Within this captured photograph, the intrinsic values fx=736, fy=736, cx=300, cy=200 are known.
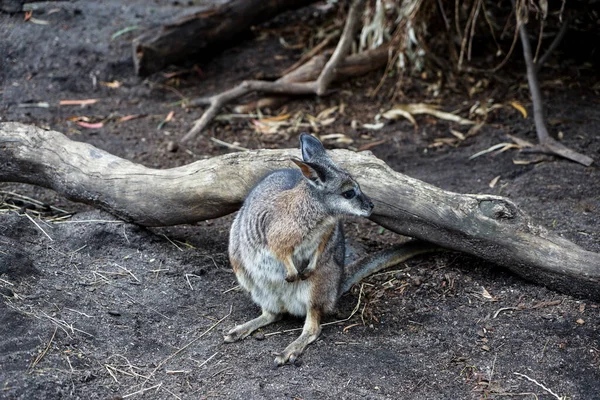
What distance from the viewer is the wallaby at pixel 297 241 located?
396 cm

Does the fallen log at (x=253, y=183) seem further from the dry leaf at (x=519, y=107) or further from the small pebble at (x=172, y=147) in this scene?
the dry leaf at (x=519, y=107)

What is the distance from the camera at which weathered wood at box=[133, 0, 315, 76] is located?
24.4ft

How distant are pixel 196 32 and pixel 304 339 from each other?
451 centimetres

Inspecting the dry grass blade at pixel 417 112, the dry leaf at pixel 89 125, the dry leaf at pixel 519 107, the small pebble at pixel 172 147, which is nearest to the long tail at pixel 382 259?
the small pebble at pixel 172 147

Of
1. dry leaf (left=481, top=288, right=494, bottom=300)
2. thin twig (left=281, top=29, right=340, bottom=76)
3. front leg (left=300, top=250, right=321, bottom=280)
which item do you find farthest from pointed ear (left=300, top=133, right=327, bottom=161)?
thin twig (left=281, top=29, right=340, bottom=76)

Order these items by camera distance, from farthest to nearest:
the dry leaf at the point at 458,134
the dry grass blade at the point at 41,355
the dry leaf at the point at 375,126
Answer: the dry leaf at the point at 375,126 < the dry leaf at the point at 458,134 < the dry grass blade at the point at 41,355

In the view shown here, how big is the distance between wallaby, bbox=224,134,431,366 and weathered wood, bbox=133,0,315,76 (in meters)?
3.56

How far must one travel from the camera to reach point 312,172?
12.8 feet

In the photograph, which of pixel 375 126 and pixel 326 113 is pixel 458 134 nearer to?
pixel 375 126

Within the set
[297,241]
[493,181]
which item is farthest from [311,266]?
[493,181]

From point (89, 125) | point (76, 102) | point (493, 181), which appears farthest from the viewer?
point (76, 102)

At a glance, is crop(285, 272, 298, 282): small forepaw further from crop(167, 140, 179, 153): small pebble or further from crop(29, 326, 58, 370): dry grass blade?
crop(167, 140, 179, 153): small pebble

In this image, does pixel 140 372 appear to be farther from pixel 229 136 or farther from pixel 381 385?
pixel 229 136

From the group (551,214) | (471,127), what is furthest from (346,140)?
(551,214)
